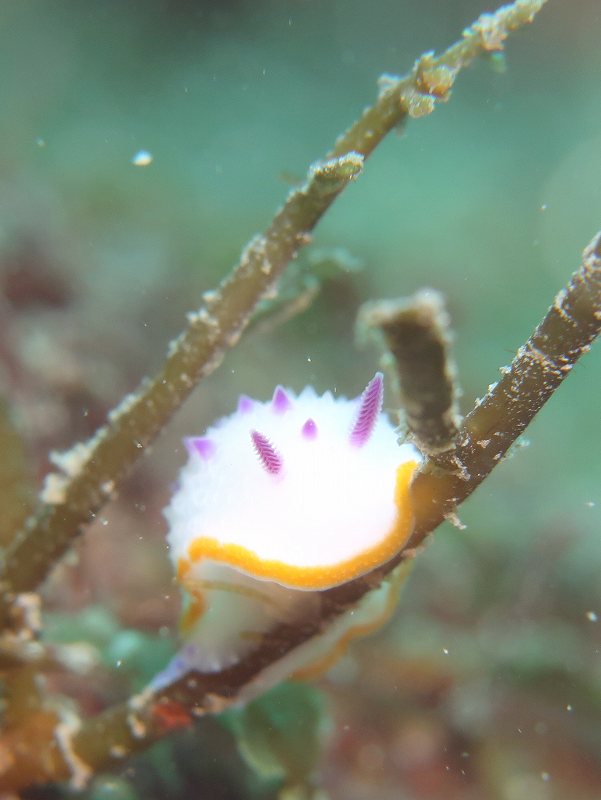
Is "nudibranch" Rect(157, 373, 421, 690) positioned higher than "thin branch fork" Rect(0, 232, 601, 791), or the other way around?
"nudibranch" Rect(157, 373, 421, 690)

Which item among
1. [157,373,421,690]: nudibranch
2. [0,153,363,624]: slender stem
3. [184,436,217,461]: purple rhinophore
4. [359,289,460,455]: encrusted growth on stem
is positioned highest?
[0,153,363,624]: slender stem

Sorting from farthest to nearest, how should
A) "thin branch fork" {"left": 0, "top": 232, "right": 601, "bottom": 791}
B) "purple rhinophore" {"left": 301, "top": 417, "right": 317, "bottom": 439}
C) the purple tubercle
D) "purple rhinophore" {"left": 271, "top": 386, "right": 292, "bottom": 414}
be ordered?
"purple rhinophore" {"left": 271, "top": 386, "right": 292, "bottom": 414}
"purple rhinophore" {"left": 301, "top": 417, "right": 317, "bottom": 439}
the purple tubercle
"thin branch fork" {"left": 0, "top": 232, "right": 601, "bottom": 791}

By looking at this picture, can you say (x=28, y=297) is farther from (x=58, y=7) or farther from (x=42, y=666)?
(x=58, y=7)

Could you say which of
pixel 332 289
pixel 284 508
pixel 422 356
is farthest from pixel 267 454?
pixel 332 289

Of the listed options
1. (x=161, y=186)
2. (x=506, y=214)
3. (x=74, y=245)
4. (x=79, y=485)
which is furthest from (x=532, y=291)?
(x=79, y=485)

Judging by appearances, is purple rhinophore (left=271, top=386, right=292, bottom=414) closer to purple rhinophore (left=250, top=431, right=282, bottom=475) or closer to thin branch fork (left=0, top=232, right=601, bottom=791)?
purple rhinophore (left=250, top=431, right=282, bottom=475)

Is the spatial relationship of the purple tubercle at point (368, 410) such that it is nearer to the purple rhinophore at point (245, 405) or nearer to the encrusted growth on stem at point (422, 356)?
the encrusted growth on stem at point (422, 356)

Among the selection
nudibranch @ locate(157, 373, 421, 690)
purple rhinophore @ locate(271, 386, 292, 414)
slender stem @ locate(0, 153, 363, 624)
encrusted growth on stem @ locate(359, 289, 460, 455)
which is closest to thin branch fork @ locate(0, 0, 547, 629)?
slender stem @ locate(0, 153, 363, 624)

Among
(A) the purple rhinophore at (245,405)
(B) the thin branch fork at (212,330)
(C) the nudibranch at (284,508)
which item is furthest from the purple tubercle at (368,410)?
(B) the thin branch fork at (212,330)

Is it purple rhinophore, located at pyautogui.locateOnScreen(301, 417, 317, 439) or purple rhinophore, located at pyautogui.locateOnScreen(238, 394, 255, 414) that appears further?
purple rhinophore, located at pyautogui.locateOnScreen(238, 394, 255, 414)
